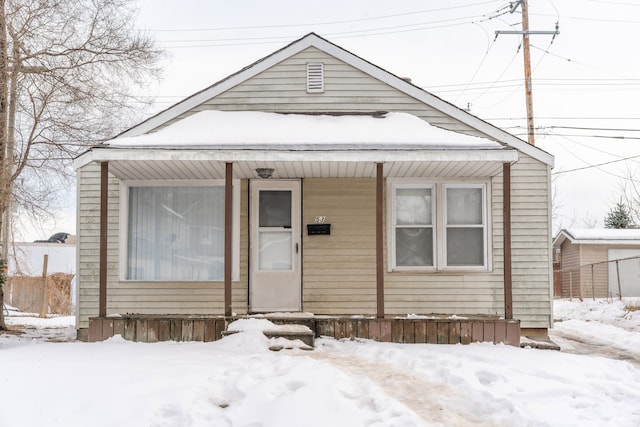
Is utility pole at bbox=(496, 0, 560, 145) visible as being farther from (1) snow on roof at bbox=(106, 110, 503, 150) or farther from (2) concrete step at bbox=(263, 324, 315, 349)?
(2) concrete step at bbox=(263, 324, 315, 349)

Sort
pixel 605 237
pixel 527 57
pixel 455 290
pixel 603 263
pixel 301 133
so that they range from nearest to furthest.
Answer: pixel 301 133
pixel 455 290
pixel 527 57
pixel 605 237
pixel 603 263

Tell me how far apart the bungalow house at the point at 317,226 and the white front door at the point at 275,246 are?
18mm

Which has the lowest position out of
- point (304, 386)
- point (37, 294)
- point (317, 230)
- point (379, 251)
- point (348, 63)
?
point (37, 294)

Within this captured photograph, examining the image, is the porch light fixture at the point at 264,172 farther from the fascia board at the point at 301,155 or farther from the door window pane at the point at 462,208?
the door window pane at the point at 462,208

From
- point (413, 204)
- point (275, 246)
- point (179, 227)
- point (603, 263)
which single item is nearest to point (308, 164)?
point (275, 246)

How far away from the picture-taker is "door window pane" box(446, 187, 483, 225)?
33.8ft

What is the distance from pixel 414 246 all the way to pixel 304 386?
16.4 feet

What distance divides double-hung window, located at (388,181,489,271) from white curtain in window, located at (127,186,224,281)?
2.99 meters

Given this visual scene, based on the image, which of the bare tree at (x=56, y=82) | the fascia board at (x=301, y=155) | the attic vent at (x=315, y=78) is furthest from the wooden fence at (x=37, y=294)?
the attic vent at (x=315, y=78)

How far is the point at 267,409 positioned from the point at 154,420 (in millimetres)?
942

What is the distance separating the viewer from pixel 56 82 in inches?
498

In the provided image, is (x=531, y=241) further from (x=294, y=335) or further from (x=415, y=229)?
(x=294, y=335)

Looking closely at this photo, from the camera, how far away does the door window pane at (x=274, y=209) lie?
1034cm

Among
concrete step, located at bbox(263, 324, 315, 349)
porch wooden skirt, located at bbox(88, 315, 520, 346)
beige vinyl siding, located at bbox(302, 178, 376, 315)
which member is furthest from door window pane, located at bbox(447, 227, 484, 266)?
concrete step, located at bbox(263, 324, 315, 349)
